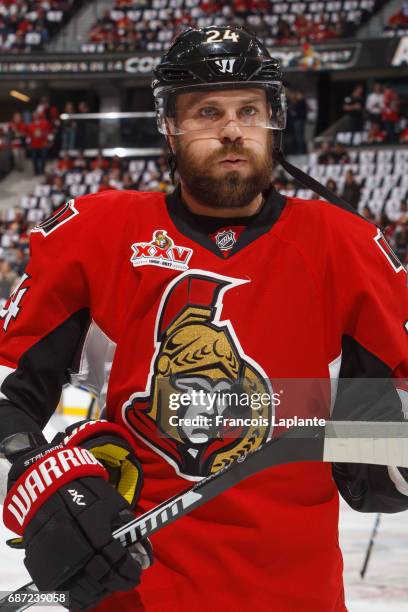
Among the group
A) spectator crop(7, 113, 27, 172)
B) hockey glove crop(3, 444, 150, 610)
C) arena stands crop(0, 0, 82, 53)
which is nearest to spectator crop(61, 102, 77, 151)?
spectator crop(7, 113, 27, 172)

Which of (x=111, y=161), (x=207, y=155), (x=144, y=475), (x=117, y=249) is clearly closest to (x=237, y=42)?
(x=207, y=155)

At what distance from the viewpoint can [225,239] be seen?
1273mm

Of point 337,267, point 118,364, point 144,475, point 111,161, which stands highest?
point 337,267

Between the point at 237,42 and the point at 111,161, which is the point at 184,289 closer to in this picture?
the point at 237,42

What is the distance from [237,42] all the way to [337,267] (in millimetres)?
355

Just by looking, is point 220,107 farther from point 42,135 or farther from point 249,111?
point 42,135

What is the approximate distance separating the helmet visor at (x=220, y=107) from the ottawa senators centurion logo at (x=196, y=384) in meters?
0.23

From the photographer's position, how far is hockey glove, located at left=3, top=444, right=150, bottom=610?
975 mm

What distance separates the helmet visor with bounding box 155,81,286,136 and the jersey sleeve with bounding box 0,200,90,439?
22cm

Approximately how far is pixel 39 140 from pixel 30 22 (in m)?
2.46

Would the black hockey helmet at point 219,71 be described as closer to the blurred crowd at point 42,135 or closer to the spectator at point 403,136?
the spectator at point 403,136

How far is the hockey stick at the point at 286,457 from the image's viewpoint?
906 mm

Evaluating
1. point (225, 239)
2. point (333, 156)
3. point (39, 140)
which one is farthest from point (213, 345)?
point (39, 140)

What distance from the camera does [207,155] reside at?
1292 millimetres
